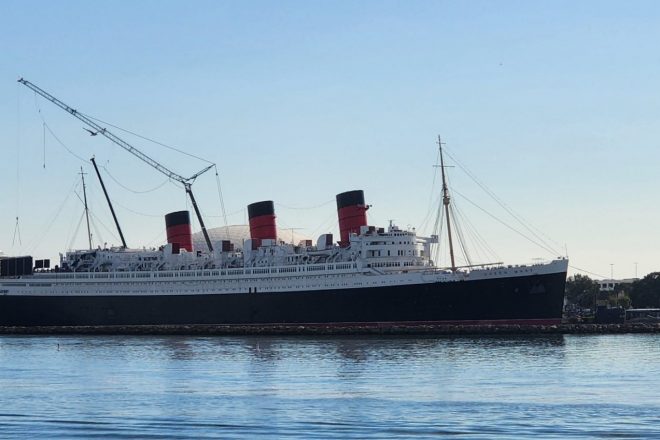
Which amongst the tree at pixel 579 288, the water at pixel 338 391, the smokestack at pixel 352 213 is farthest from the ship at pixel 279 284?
the tree at pixel 579 288

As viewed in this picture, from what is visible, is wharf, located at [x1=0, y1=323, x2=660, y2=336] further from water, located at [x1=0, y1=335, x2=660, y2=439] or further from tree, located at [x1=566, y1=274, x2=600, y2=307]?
tree, located at [x1=566, y1=274, x2=600, y2=307]

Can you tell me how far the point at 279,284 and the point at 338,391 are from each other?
183 ft

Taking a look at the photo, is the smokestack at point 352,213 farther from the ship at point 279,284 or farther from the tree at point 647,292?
the tree at point 647,292

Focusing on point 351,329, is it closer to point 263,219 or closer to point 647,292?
point 263,219

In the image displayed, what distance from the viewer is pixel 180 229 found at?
113062mm

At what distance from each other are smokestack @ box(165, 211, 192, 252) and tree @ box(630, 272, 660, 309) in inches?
2619

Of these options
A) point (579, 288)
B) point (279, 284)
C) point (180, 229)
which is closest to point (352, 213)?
point (279, 284)

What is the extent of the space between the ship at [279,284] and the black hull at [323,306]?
0.09 meters

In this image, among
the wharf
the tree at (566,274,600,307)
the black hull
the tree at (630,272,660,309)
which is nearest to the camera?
the wharf

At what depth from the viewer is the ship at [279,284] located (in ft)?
297

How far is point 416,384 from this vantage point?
157ft

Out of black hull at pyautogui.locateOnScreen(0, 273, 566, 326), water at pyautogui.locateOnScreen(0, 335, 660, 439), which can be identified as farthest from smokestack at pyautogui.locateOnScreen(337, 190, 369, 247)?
water at pyautogui.locateOnScreen(0, 335, 660, 439)

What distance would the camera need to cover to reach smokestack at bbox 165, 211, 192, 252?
113 meters

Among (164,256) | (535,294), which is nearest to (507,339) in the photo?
(535,294)
